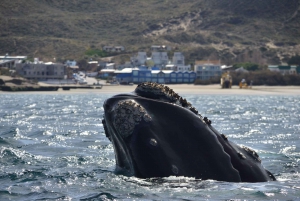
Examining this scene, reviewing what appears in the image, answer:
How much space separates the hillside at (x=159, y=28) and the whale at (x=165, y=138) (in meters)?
132

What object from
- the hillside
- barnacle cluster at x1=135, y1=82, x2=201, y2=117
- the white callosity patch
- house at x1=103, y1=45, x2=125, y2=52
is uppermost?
the hillside

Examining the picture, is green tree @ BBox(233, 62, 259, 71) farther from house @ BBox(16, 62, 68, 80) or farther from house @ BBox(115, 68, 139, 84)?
house @ BBox(16, 62, 68, 80)

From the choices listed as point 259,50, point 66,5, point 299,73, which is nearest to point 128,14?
point 66,5

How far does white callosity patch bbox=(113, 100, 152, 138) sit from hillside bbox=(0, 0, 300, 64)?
133 meters

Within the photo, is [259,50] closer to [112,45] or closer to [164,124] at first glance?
[112,45]

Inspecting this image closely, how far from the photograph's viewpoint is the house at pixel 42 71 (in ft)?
411

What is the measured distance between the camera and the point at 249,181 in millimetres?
12352

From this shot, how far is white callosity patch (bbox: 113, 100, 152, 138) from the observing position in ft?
38.5

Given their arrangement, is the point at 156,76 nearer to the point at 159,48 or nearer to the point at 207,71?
the point at 207,71

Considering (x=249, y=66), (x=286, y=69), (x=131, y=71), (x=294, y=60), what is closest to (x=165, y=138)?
(x=286, y=69)

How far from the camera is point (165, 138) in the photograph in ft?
39.1

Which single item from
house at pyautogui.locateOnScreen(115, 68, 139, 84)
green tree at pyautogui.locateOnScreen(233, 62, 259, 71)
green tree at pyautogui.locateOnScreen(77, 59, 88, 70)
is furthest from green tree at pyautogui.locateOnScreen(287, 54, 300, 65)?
green tree at pyautogui.locateOnScreen(77, 59, 88, 70)

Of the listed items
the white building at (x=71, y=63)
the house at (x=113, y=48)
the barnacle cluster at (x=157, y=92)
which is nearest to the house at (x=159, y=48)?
the house at (x=113, y=48)

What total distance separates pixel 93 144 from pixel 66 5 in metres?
180
